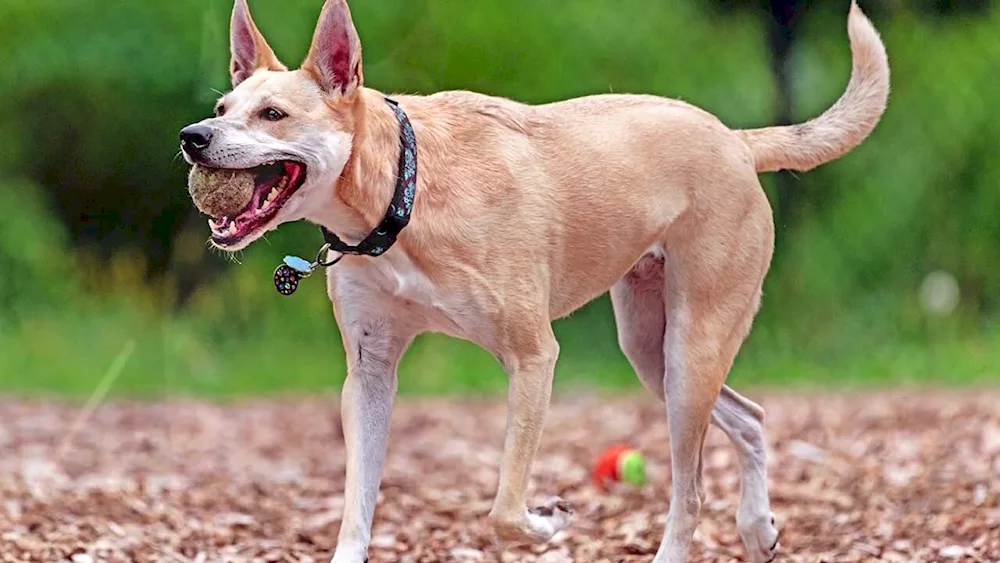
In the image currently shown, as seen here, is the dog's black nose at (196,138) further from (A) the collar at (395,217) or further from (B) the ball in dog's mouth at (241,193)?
(A) the collar at (395,217)

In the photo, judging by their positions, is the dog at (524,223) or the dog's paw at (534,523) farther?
the dog's paw at (534,523)

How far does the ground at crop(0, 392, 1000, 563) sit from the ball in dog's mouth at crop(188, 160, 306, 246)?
1.61 meters

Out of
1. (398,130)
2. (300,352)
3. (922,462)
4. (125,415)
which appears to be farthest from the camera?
(300,352)

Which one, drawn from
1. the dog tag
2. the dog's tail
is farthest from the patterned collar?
the dog's tail

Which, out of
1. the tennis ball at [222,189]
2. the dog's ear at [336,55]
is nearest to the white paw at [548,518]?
the tennis ball at [222,189]

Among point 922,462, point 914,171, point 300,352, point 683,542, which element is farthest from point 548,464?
point 914,171

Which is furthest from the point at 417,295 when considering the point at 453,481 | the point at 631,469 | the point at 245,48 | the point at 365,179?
the point at 453,481

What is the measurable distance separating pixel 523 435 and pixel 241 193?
106cm

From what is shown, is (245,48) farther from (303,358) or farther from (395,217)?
(303,358)

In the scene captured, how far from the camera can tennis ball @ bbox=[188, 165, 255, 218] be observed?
3908 millimetres

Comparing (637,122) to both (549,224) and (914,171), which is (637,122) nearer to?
(549,224)

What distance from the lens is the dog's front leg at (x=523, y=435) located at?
4.16m

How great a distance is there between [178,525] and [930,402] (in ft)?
Result: 15.9

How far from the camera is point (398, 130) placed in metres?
4.16
